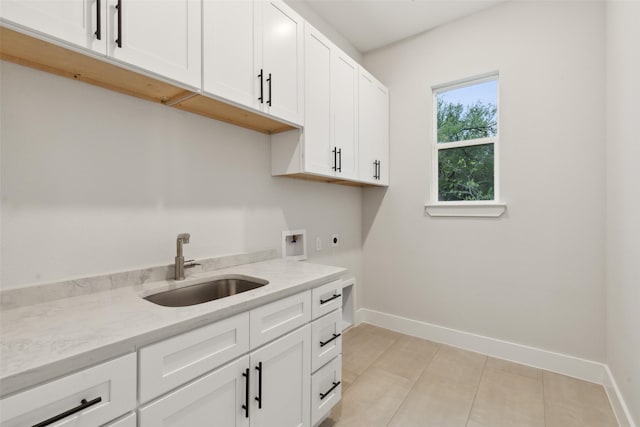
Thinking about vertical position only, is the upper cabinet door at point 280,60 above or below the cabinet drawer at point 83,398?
above

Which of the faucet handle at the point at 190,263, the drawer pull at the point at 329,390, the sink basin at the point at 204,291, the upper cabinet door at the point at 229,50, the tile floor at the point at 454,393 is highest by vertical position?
the upper cabinet door at the point at 229,50

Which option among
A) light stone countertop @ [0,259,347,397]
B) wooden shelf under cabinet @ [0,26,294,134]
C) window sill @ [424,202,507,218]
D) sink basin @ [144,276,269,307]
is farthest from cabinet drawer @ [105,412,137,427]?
window sill @ [424,202,507,218]

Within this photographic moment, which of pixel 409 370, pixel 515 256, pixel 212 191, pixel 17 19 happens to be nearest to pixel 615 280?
pixel 515 256

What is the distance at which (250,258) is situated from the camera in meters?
1.93

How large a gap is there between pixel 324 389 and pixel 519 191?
2140 millimetres

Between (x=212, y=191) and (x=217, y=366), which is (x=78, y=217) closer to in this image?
(x=212, y=191)

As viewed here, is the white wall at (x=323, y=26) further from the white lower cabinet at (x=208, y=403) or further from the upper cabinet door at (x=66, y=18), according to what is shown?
the white lower cabinet at (x=208, y=403)

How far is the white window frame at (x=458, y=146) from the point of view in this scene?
250 cm

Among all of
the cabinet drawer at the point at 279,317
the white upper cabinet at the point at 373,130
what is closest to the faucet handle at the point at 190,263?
the cabinet drawer at the point at 279,317

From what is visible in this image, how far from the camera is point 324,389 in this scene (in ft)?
5.23

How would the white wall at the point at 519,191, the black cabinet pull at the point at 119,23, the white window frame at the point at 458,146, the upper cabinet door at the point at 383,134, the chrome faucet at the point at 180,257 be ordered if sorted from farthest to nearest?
1. the upper cabinet door at the point at 383,134
2. the white window frame at the point at 458,146
3. the white wall at the point at 519,191
4. the chrome faucet at the point at 180,257
5. the black cabinet pull at the point at 119,23

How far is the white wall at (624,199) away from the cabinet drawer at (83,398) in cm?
219

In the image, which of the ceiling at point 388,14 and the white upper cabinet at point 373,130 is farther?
the white upper cabinet at point 373,130

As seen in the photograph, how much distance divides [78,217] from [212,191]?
655mm
